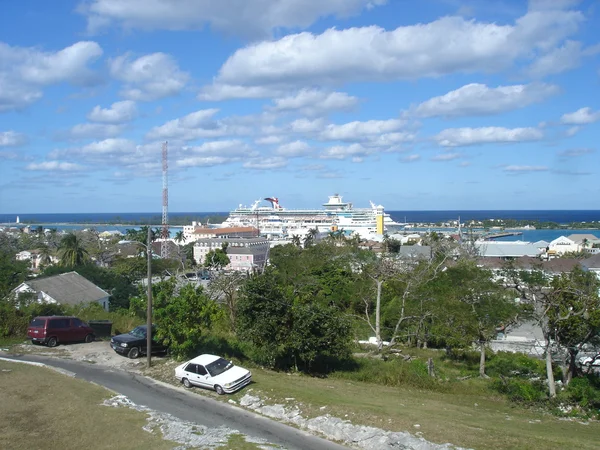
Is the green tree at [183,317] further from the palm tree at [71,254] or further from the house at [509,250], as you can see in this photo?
the house at [509,250]

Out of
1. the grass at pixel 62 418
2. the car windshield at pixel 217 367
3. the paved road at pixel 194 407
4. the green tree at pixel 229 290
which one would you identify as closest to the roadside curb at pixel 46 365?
the paved road at pixel 194 407

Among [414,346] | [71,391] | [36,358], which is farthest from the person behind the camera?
[414,346]

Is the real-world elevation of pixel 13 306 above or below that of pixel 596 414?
above

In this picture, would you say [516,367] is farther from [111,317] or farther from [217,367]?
[111,317]

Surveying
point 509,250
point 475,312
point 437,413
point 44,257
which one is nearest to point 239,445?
point 437,413

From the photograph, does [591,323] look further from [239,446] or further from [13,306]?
[13,306]

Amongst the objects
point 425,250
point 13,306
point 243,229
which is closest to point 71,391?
point 13,306

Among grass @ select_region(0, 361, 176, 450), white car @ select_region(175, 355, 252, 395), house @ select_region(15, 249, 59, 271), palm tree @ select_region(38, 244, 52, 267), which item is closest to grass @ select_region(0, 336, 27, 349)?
grass @ select_region(0, 361, 176, 450)

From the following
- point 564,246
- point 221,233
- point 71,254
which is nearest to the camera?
point 71,254
